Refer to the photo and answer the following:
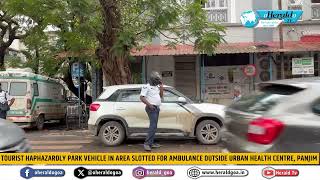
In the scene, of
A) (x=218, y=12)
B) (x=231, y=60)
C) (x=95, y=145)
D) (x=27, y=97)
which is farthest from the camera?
(x=218, y=12)

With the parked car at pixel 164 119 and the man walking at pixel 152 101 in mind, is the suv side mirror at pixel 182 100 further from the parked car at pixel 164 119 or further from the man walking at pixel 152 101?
the man walking at pixel 152 101

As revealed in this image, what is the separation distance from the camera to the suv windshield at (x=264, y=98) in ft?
17.9

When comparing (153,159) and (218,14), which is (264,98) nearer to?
(153,159)

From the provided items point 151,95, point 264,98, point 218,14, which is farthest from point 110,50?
point 218,14

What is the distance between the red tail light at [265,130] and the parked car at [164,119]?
705cm

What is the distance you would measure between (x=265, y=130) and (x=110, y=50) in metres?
9.40

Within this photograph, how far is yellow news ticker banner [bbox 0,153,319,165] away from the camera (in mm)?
4215

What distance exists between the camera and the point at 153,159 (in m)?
4.23

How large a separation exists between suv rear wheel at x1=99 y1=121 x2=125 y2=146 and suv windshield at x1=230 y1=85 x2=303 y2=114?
6693mm

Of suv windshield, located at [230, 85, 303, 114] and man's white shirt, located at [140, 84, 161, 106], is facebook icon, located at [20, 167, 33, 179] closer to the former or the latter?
suv windshield, located at [230, 85, 303, 114]

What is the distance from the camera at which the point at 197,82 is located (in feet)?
72.1

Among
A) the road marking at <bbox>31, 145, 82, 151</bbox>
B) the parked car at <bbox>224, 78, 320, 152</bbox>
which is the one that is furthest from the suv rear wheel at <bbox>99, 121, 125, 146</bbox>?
Answer: the parked car at <bbox>224, 78, 320, 152</bbox>

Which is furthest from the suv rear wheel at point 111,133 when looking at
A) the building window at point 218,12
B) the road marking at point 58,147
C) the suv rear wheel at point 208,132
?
the building window at point 218,12

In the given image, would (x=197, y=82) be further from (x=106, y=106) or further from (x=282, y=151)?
(x=282, y=151)
